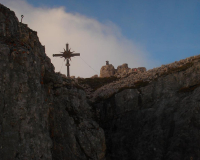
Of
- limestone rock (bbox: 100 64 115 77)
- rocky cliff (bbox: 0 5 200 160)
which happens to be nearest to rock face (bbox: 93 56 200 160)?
rocky cliff (bbox: 0 5 200 160)

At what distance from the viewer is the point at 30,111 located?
68.0ft

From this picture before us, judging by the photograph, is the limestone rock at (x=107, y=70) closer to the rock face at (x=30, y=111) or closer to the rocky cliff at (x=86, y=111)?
the rocky cliff at (x=86, y=111)

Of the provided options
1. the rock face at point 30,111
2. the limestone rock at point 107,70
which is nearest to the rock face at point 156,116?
the rock face at point 30,111

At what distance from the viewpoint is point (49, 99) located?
26.5m

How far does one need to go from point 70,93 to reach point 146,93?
11.2 m

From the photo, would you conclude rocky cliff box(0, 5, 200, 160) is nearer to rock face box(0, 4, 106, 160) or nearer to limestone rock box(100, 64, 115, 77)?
rock face box(0, 4, 106, 160)

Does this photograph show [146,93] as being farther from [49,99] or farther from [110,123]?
[49,99]

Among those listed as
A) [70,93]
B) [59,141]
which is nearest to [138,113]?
[70,93]

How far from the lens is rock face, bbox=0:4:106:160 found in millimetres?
19281

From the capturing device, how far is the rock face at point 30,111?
19281 mm

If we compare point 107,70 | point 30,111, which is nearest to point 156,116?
point 30,111

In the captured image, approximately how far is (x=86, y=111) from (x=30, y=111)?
51.4 ft

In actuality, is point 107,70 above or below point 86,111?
above

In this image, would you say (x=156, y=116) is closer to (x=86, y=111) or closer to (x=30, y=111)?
(x=86, y=111)
